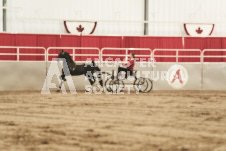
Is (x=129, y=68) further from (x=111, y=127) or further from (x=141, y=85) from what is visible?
(x=111, y=127)

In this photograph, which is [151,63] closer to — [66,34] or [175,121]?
[66,34]

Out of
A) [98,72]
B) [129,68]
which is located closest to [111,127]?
[129,68]

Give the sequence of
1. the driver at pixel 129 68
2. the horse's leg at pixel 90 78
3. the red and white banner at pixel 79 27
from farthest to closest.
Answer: the red and white banner at pixel 79 27 < the horse's leg at pixel 90 78 < the driver at pixel 129 68

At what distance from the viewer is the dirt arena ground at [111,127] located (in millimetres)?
5656

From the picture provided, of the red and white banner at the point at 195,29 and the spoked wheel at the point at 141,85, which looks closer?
the spoked wheel at the point at 141,85

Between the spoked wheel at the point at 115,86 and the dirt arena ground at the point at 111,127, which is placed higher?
the spoked wheel at the point at 115,86

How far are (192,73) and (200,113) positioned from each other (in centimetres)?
849

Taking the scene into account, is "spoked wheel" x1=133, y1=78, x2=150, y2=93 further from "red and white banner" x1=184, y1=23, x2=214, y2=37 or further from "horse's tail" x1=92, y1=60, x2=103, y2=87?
"red and white banner" x1=184, y1=23, x2=214, y2=37

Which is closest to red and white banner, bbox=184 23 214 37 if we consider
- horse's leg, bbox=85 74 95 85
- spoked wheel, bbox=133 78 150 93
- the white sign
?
the white sign

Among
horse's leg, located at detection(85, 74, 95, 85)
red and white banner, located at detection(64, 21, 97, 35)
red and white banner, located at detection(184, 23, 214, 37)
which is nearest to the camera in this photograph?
horse's leg, located at detection(85, 74, 95, 85)

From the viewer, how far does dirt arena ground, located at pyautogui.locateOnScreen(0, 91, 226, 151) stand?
5656 millimetres

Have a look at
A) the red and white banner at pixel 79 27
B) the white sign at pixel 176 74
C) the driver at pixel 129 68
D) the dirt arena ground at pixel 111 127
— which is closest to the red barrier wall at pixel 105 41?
the red and white banner at pixel 79 27

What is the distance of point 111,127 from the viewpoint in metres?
7.25

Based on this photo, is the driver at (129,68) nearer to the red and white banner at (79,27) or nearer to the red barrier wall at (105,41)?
the red barrier wall at (105,41)
